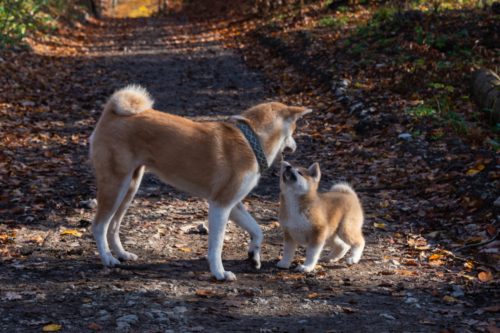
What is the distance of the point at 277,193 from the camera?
22.3 ft

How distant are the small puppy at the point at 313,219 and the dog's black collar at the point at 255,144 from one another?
1.12 ft

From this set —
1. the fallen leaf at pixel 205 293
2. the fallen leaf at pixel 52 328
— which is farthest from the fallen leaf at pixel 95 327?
the fallen leaf at pixel 205 293

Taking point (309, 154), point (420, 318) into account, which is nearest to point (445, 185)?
point (309, 154)

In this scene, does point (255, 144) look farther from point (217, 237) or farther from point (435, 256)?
point (435, 256)

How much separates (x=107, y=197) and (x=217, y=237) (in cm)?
118

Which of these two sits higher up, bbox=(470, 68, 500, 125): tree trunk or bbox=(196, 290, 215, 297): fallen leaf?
bbox=(470, 68, 500, 125): tree trunk

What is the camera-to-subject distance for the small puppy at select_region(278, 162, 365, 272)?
4.51 m

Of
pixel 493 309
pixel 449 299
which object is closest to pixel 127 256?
pixel 449 299

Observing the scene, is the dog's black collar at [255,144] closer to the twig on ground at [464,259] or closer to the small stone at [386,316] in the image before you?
the small stone at [386,316]

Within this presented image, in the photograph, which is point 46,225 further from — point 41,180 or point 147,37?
point 147,37

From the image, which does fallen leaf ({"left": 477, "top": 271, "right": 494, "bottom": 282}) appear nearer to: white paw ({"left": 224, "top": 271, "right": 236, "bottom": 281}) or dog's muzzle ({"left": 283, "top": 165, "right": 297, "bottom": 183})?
dog's muzzle ({"left": 283, "top": 165, "right": 297, "bottom": 183})

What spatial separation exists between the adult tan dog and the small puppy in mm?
518

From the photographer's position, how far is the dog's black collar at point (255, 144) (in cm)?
431

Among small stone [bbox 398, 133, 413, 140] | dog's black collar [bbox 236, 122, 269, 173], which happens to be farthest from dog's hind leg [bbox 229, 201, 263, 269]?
small stone [bbox 398, 133, 413, 140]
